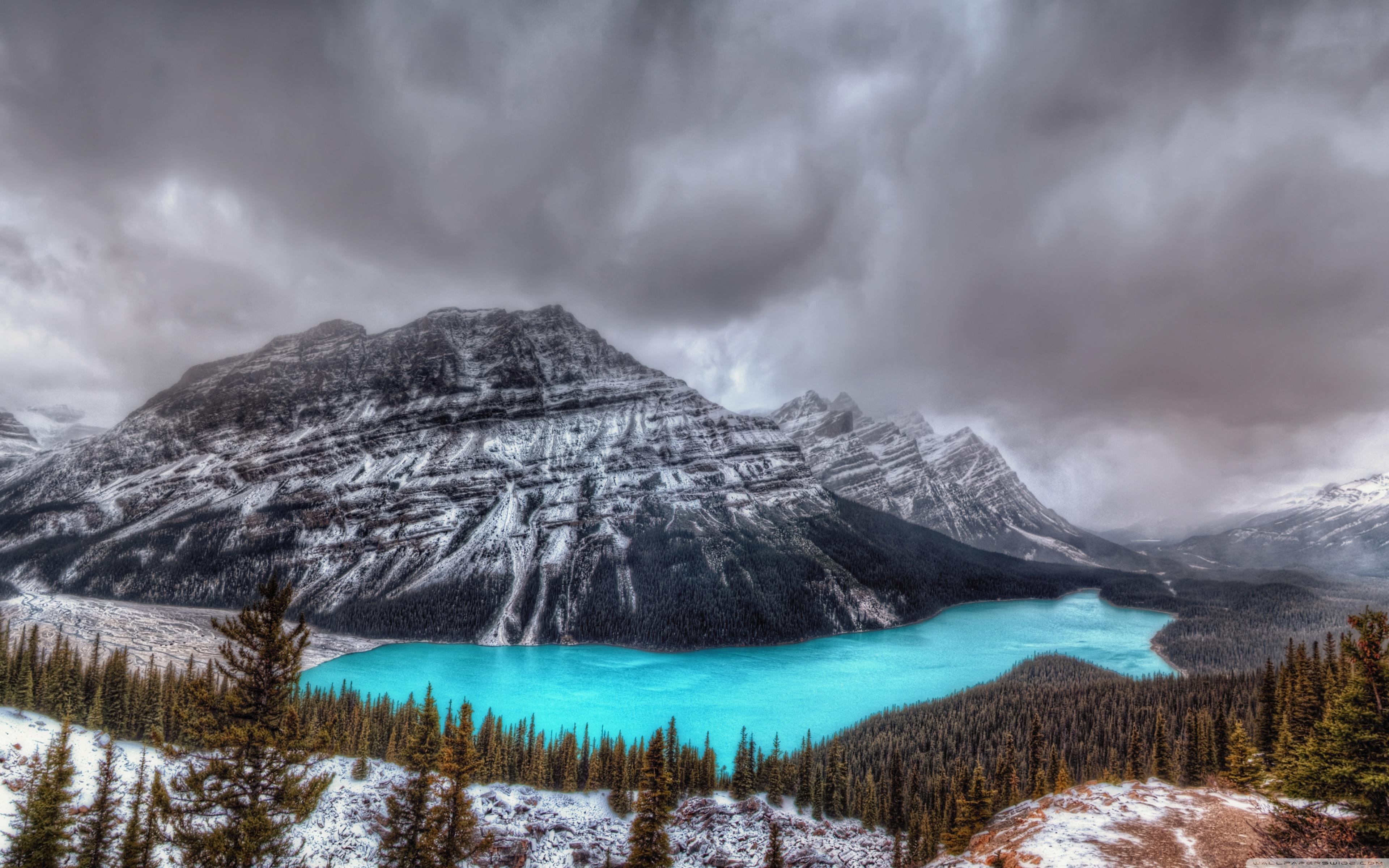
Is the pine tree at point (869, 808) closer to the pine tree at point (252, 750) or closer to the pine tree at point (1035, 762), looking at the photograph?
the pine tree at point (1035, 762)

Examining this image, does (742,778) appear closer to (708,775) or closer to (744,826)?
(708,775)

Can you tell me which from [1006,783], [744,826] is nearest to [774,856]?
[744,826]

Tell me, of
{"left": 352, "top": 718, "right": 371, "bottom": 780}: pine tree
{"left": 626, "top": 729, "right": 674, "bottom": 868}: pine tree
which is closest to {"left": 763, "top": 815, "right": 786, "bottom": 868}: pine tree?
{"left": 626, "top": 729, "right": 674, "bottom": 868}: pine tree

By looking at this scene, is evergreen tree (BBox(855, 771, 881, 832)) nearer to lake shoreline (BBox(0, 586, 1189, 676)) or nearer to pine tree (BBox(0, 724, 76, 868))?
pine tree (BBox(0, 724, 76, 868))

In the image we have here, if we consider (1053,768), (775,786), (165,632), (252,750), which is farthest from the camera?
(165,632)

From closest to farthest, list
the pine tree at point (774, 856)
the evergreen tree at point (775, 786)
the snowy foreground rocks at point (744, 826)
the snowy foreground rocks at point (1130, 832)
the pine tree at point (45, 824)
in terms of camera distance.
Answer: the snowy foreground rocks at point (1130, 832)
the snowy foreground rocks at point (744, 826)
the pine tree at point (45, 824)
the pine tree at point (774, 856)
the evergreen tree at point (775, 786)

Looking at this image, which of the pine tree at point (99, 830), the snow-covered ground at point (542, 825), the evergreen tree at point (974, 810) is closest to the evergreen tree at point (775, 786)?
the snow-covered ground at point (542, 825)

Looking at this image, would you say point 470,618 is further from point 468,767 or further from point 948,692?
point 468,767
